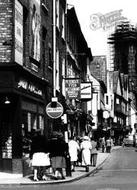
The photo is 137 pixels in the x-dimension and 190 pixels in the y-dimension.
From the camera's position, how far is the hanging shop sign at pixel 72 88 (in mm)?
27261

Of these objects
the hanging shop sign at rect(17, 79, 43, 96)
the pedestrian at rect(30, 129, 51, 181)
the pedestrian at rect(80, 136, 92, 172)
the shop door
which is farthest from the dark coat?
the pedestrian at rect(80, 136, 92, 172)

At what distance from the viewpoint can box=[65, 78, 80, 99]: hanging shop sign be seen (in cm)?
2726

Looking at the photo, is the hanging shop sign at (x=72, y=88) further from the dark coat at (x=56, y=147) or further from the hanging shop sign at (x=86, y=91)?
the dark coat at (x=56, y=147)

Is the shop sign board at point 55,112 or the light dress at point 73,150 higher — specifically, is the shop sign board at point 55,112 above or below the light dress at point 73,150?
above

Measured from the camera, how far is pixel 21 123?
68.8ft

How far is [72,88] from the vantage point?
90.4 ft

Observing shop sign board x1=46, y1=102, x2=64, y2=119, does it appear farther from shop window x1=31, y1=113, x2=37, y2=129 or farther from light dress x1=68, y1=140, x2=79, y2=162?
light dress x1=68, y1=140, x2=79, y2=162

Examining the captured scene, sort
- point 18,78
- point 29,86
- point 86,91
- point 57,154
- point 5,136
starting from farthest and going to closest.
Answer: point 86,91 < point 29,86 < point 5,136 < point 18,78 < point 57,154

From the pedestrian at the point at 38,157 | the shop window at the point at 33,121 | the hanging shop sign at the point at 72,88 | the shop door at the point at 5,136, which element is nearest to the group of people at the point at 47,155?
the pedestrian at the point at 38,157

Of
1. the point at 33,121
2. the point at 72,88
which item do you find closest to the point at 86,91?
the point at 72,88

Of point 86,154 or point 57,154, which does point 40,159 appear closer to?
point 57,154

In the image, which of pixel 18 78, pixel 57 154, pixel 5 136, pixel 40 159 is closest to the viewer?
pixel 40 159

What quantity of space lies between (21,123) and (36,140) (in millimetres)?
2400

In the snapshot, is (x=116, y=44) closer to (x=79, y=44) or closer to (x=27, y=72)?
(x=79, y=44)
